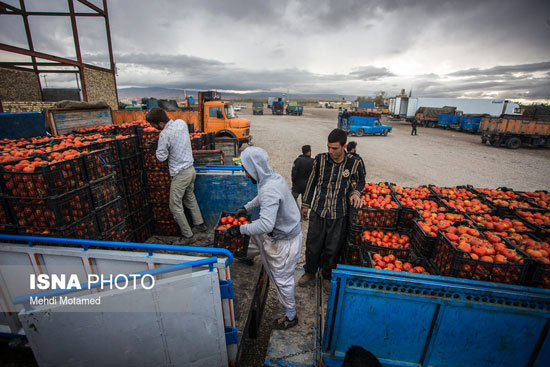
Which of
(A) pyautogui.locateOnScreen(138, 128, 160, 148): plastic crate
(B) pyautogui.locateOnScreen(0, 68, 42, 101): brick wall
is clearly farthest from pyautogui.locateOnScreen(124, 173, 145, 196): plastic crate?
(B) pyautogui.locateOnScreen(0, 68, 42, 101): brick wall

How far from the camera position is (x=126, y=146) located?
469 cm

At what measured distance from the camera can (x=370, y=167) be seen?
12.7m

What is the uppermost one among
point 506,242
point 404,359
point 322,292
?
point 506,242

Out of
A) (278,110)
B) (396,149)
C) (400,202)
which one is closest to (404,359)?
(400,202)

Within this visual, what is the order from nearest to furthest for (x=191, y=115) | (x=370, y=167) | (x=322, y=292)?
(x=322, y=292)
(x=370, y=167)
(x=191, y=115)

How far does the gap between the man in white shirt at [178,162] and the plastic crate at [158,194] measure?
389 millimetres

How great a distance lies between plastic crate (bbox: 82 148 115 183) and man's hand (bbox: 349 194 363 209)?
391 centimetres

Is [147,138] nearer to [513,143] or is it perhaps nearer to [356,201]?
[356,201]

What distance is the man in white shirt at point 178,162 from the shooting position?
449cm

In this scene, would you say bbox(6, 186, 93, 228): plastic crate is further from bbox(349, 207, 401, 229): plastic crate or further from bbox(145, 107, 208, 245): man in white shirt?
bbox(349, 207, 401, 229): plastic crate

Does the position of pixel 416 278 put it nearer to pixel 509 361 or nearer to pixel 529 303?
pixel 529 303

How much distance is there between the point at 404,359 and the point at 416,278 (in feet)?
3.26

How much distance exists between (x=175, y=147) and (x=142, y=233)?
2.11 metres

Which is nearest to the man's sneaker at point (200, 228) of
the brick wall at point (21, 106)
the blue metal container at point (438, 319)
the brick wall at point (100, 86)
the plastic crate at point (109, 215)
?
the plastic crate at point (109, 215)
